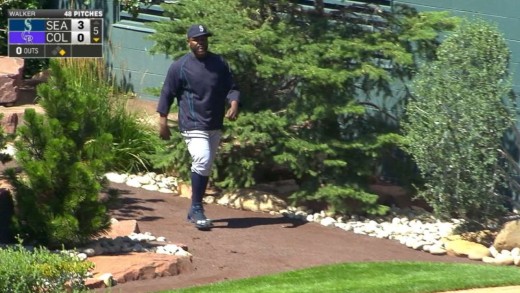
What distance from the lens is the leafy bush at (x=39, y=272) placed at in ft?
22.7

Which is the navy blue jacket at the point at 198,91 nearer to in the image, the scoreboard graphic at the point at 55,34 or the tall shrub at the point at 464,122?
the scoreboard graphic at the point at 55,34

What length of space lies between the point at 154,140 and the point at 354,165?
2.64m

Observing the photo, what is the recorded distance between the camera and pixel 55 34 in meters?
10.5

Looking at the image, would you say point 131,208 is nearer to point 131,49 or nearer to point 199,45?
point 199,45

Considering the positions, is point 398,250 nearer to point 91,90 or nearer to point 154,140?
point 154,140

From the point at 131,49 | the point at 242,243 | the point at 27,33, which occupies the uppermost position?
Answer: the point at 27,33

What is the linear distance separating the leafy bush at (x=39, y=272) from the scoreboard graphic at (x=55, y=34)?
362cm

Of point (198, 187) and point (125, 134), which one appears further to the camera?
point (125, 134)

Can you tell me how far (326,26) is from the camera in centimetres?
1153

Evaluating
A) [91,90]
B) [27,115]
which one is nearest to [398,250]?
[27,115]

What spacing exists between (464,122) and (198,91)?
2.41 m

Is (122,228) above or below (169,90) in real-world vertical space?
below

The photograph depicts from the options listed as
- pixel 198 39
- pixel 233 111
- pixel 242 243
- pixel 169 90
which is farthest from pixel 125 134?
pixel 242 243

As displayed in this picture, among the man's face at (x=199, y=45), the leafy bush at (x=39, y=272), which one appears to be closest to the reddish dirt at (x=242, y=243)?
the leafy bush at (x=39, y=272)
